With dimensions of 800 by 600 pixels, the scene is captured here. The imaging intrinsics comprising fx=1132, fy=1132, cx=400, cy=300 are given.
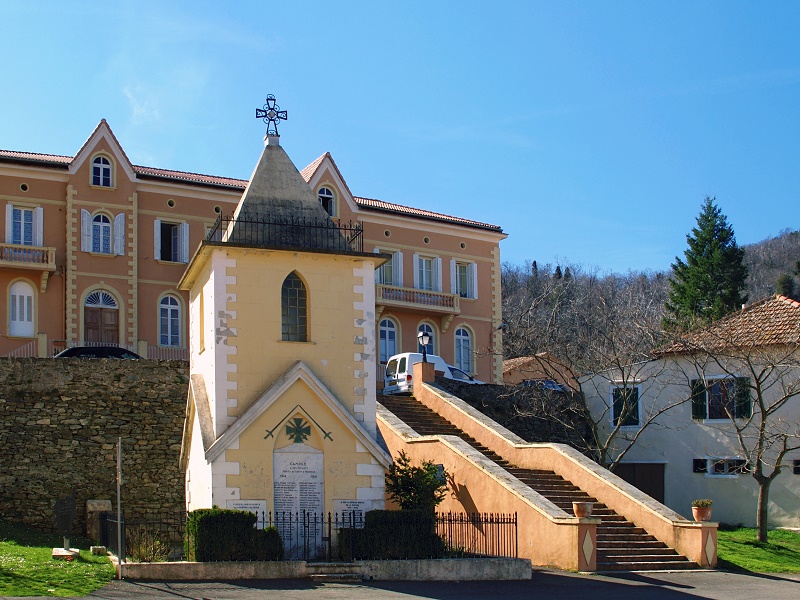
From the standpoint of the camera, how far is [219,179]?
1827 inches

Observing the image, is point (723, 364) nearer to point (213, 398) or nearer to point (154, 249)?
point (213, 398)

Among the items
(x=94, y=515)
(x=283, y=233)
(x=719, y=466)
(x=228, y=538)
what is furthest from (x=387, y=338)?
(x=228, y=538)

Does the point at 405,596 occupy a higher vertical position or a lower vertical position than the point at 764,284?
lower

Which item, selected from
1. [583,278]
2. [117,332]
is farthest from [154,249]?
[583,278]

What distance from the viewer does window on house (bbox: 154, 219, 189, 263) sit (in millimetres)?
43594

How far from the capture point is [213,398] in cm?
2112

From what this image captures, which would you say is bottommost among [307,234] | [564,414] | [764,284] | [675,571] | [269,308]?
[675,571]

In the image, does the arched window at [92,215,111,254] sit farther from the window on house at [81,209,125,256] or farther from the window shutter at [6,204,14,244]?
the window shutter at [6,204,14,244]

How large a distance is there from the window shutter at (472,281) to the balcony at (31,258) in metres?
18.3

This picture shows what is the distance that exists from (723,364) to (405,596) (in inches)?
619

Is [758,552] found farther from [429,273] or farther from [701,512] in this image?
[429,273]

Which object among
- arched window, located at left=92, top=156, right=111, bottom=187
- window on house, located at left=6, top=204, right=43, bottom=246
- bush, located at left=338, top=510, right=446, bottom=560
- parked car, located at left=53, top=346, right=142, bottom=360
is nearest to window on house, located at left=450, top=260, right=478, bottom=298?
arched window, located at left=92, top=156, right=111, bottom=187

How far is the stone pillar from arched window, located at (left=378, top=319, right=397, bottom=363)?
2120cm

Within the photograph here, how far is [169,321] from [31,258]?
566cm
